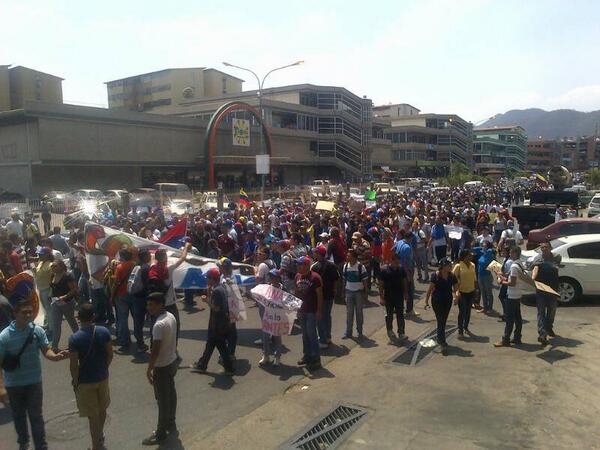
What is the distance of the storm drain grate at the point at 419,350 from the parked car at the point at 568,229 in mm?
8453

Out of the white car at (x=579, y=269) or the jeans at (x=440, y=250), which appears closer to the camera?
the white car at (x=579, y=269)

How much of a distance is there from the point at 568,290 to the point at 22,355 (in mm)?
10600

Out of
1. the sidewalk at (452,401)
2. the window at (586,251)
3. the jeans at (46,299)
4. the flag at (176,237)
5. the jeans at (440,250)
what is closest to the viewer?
the sidewalk at (452,401)

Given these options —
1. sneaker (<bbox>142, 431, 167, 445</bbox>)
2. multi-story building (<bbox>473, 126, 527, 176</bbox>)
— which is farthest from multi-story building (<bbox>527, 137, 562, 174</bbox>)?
sneaker (<bbox>142, 431, 167, 445</bbox>)

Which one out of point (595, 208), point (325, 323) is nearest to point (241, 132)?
point (595, 208)

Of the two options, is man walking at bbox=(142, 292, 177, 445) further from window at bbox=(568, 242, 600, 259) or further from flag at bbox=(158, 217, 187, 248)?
window at bbox=(568, 242, 600, 259)

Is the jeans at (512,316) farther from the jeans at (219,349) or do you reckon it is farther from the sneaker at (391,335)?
the jeans at (219,349)

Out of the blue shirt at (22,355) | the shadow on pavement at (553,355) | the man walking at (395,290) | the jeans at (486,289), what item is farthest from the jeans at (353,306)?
the blue shirt at (22,355)

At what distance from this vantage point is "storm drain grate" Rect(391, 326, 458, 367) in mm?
7973

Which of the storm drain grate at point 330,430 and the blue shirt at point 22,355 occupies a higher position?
the blue shirt at point 22,355

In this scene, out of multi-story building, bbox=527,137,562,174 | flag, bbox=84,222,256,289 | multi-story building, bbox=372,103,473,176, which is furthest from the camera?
multi-story building, bbox=527,137,562,174

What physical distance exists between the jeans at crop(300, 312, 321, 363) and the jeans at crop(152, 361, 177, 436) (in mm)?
2526

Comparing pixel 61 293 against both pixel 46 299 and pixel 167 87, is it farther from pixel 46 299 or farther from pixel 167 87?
pixel 167 87

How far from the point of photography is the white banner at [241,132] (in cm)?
5225
